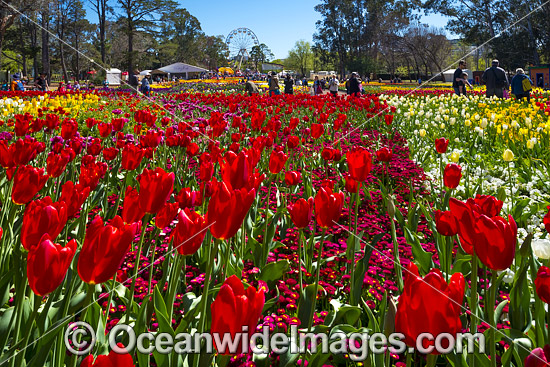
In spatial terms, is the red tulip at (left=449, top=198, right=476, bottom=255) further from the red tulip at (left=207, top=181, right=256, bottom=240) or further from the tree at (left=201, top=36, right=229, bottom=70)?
the tree at (left=201, top=36, right=229, bottom=70)

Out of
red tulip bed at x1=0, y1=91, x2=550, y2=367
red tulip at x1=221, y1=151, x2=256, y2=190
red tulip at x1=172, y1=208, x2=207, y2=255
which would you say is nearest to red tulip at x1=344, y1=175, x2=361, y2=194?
red tulip bed at x1=0, y1=91, x2=550, y2=367

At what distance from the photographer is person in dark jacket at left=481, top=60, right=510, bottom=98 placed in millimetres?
11458

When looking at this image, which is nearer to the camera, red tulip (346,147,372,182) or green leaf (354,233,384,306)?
green leaf (354,233,384,306)

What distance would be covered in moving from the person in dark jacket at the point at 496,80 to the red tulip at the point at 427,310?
12.3m

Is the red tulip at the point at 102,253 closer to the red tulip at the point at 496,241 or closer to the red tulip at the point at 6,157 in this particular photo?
the red tulip at the point at 496,241

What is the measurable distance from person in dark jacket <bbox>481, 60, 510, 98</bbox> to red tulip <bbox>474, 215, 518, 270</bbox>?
12.1 m

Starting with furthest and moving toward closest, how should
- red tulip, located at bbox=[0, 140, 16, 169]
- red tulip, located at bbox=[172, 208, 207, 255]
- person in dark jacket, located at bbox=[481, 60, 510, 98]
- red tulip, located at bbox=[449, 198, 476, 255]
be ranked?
person in dark jacket, located at bbox=[481, 60, 510, 98]
red tulip, located at bbox=[0, 140, 16, 169]
red tulip, located at bbox=[172, 208, 207, 255]
red tulip, located at bbox=[449, 198, 476, 255]

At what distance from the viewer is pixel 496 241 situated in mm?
908

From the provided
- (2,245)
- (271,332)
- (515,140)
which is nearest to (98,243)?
(271,332)

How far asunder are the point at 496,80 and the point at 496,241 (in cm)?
1230

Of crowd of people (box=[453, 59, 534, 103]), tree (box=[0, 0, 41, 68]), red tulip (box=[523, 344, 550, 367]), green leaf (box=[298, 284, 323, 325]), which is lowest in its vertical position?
green leaf (box=[298, 284, 323, 325])

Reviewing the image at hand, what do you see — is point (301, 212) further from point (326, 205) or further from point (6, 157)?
point (6, 157)

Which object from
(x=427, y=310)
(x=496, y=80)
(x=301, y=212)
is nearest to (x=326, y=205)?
(x=301, y=212)

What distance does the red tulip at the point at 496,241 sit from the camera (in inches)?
35.5
